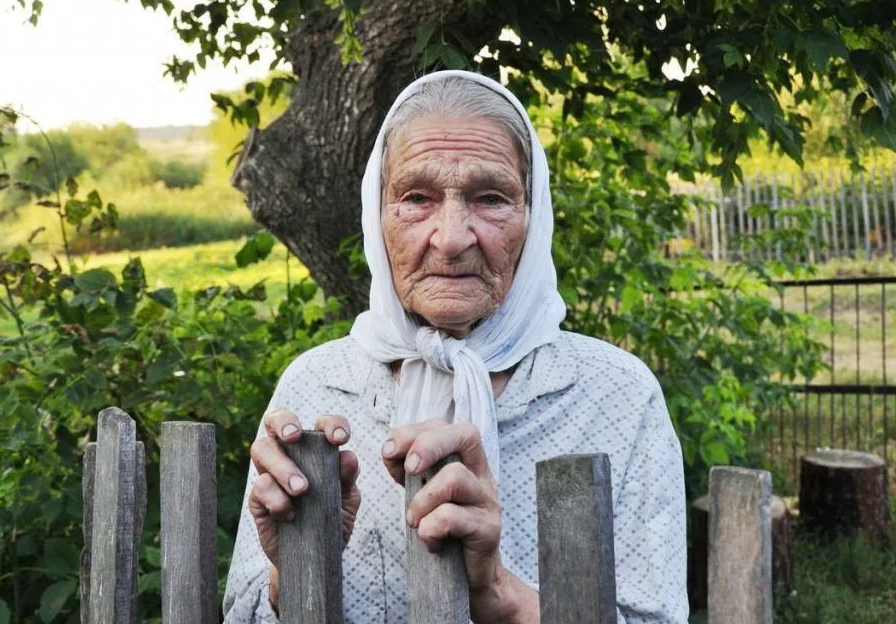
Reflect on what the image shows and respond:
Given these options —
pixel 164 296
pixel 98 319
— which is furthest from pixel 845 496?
pixel 98 319

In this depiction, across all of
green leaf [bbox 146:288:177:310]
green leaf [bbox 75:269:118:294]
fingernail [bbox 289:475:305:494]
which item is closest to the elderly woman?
fingernail [bbox 289:475:305:494]

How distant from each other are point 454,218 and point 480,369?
0.25m

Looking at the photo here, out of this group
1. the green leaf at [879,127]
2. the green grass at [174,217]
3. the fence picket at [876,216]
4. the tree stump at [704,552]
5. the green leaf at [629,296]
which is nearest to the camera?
the green leaf at [879,127]

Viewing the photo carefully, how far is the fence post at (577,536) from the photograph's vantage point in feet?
3.52

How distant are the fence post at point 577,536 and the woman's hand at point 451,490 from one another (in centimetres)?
11

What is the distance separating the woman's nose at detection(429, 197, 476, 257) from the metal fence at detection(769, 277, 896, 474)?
359 centimetres

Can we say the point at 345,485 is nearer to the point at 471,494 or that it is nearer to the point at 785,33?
the point at 471,494

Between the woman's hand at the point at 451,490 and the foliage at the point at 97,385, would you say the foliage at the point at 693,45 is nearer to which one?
the foliage at the point at 97,385

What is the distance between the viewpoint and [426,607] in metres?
1.17

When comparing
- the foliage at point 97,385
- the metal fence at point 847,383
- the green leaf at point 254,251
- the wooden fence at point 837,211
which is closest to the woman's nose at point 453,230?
the foliage at point 97,385

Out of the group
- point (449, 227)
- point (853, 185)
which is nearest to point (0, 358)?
point (449, 227)

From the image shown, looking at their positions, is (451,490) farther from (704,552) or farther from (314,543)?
(704,552)

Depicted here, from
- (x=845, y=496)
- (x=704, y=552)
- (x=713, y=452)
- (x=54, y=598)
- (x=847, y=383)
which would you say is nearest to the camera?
(x=54, y=598)

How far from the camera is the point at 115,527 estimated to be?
1.60 metres
